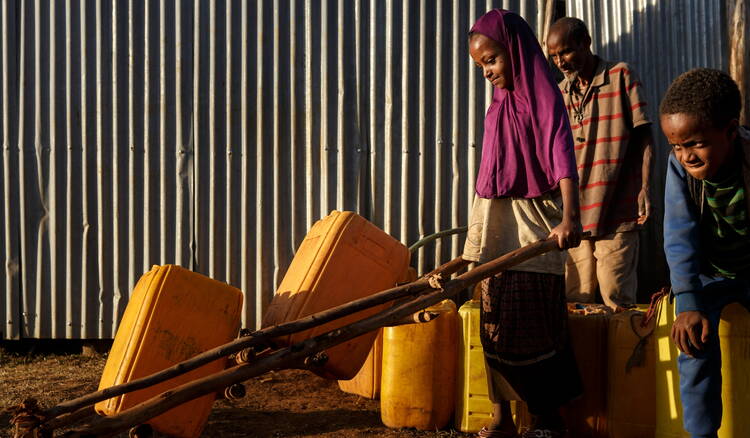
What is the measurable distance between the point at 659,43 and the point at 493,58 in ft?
7.63

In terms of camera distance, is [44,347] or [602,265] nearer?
[602,265]

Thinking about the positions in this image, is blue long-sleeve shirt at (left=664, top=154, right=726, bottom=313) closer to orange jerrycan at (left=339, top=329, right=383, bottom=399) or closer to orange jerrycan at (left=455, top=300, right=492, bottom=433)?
orange jerrycan at (left=455, top=300, right=492, bottom=433)

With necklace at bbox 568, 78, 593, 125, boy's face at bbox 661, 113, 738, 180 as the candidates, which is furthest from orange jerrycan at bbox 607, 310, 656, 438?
necklace at bbox 568, 78, 593, 125

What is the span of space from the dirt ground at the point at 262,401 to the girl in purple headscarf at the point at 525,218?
1.88 feet

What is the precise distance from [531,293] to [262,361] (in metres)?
1.16

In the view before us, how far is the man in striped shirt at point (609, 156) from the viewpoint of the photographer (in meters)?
4.02

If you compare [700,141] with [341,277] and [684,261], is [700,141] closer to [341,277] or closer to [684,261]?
[684,261]

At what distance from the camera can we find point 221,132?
479 centimetres

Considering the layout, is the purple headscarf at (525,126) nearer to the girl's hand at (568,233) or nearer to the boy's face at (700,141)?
the girl's hand at (568,233)

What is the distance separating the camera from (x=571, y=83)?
167 inches

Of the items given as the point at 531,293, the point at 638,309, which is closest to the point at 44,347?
the point at 531,293

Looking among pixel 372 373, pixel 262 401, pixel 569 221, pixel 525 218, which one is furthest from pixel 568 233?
pixel 262 401

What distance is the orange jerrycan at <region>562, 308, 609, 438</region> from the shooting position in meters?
3.21

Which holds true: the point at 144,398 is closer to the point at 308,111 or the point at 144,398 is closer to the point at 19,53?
the point at 308,111
